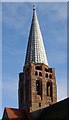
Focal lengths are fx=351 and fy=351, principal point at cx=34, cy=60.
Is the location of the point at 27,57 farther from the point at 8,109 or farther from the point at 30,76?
the point at 8,109

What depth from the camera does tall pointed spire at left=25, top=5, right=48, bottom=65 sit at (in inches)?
1758

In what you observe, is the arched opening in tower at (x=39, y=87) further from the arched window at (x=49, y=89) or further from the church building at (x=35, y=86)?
the arched window at (x=49, y=89)

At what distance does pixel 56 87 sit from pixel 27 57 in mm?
5512

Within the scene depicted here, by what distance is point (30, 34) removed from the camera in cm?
4712

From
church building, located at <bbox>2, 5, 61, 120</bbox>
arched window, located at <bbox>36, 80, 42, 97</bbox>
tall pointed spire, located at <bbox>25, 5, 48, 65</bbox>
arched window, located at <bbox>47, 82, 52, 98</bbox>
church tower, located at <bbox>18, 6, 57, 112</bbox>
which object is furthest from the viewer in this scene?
tall pointed spire, located at <bbox>25, 5, 48, 65</bbox>

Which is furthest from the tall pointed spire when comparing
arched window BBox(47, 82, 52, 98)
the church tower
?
arched window BBox(47, 82, 52, 98)

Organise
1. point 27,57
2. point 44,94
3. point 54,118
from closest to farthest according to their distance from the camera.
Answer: point 54,118 → point 44,94 → point 27,57

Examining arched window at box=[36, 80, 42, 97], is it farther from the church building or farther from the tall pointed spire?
the tall pointed spire

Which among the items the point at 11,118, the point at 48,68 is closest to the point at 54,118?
the point at 11,118

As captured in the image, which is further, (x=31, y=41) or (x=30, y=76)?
(x=31, y=41)

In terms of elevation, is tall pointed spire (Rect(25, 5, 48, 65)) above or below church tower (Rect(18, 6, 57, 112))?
above

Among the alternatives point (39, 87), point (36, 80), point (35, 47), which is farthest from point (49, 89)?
point (35, 47)

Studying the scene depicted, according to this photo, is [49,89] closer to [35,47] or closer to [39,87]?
[39,87]

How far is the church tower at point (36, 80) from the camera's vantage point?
41656mm
